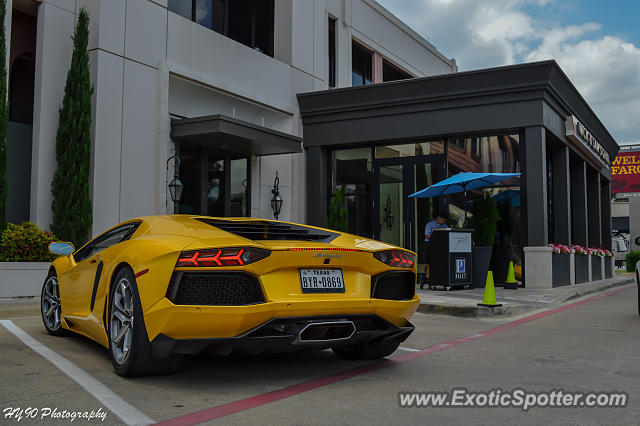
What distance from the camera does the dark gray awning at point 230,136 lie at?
13109 mm

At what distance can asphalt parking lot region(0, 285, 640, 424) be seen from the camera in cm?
372

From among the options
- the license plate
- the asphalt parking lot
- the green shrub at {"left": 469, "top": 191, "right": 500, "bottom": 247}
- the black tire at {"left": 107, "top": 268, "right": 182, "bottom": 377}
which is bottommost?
the asphalt parking lot

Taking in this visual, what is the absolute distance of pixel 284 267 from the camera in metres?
4.38

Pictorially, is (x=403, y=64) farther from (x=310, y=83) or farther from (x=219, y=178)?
(x=219, y=178)

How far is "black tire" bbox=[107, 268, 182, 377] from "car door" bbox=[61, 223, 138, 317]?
0.59m

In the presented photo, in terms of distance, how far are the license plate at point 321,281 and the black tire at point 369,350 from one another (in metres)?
0.97

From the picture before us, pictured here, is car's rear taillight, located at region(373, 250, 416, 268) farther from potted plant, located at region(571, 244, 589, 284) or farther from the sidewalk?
potted plant, located at region(571, 244, 589, 284)

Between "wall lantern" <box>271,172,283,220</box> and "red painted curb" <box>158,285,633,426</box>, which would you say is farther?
"wall lantern" <box>271,172,283,220</box>

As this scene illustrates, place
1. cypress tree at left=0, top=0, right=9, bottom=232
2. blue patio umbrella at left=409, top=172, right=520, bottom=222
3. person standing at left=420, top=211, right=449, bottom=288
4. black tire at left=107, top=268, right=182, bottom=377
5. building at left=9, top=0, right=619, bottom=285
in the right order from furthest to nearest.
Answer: person standing at left=420, top=211, right=449, bottom=288
blue patio umbrella at left=409, top=172, right=520, bottom=222
building at left=9, top=0, right=619, bottom=285
cypress tree at left=0, top=0, right=9, bottom=232
black tire at left=107, top=268, right=182, bottom=377

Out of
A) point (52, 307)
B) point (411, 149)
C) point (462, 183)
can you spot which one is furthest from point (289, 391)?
point (411, 149)

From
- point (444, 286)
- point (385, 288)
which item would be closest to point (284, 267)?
point (385, 288)

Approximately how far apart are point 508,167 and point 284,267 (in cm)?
1179

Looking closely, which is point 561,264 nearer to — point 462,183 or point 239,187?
point 462,183

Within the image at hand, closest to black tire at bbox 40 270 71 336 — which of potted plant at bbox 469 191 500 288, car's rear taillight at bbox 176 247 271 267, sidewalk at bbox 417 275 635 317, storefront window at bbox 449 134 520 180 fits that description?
car's rear taillight at bbox 176 247 271 267
